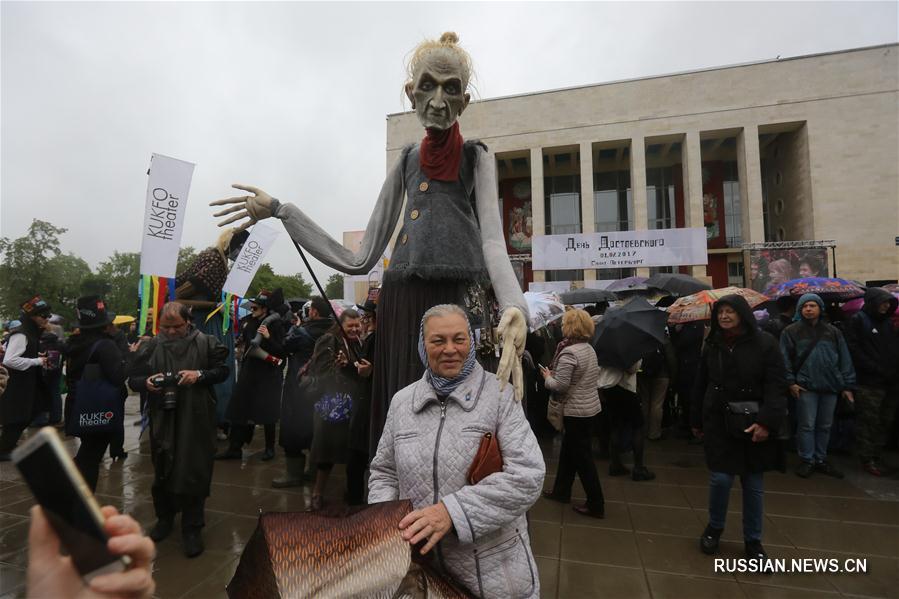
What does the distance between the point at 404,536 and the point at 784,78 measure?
29.7 m

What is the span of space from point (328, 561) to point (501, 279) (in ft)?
4.03

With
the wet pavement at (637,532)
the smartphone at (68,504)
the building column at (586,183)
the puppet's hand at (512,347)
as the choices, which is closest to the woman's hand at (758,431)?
the wet pavement at (637,532)

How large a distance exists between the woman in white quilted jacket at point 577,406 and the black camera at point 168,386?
3.16 meters

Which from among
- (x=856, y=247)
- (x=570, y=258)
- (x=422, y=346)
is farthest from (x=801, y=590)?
(x=856, y=247)

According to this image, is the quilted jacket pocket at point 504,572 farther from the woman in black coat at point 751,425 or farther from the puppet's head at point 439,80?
the woman in black coat at point 751,425

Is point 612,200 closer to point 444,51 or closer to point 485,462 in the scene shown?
point 444,51

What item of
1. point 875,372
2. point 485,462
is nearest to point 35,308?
point 485,462

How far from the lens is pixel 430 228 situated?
7.17 ft

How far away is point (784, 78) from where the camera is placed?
920 inches

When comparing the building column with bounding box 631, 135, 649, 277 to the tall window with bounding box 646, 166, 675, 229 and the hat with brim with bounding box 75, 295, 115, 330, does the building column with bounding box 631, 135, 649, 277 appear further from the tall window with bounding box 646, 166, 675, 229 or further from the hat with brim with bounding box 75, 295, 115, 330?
the hat with brim with bounding box 75, 295, 115, 330

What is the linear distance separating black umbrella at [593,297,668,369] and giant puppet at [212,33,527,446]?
339 cm

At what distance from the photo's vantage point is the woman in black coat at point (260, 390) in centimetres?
556

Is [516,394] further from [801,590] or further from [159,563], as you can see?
[159,563]

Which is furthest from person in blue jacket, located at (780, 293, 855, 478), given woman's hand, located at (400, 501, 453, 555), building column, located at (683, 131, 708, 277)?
building column, located at (683, 131, 708, 277)
